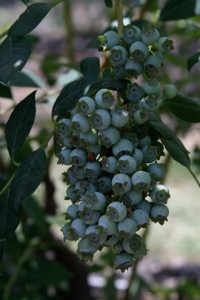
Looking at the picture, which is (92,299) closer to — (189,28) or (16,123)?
(189,28)

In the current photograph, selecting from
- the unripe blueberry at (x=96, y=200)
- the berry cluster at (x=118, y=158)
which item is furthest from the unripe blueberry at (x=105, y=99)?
the unripe blueberry at (x=96, y=200)

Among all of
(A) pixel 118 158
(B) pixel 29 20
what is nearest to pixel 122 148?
(A) pixel 118 158

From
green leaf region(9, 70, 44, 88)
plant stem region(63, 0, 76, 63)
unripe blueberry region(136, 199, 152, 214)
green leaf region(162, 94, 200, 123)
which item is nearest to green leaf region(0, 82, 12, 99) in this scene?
green leaf region(9, 70, 44, 88)

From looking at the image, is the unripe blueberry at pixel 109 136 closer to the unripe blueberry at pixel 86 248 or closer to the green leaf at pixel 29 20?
the unripe blueberry at pixel 86 248

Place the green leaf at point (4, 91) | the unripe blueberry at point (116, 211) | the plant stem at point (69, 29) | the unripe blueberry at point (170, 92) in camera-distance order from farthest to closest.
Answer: the plant stem at point (69, 29), the green leaf at point (4, 91), the unripe blueberry at point (170, 92), the unripe blueberry at point (116, 211)

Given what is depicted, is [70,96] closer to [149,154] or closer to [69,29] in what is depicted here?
[149,154]

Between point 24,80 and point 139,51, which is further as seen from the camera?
point 24,80
